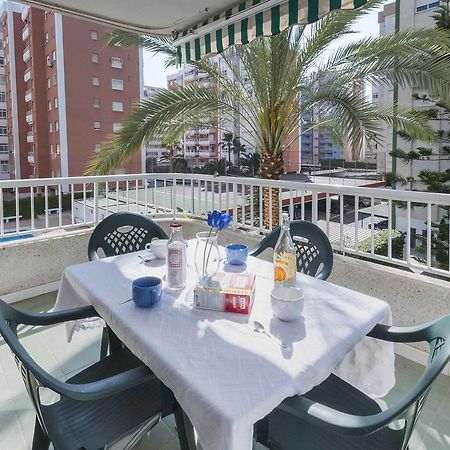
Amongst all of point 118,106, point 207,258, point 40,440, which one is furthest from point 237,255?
point 118,106

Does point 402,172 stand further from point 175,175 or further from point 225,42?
point 225,42

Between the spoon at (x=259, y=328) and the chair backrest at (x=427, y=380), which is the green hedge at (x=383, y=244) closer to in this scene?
the chair backrest at (x=427, y=380)

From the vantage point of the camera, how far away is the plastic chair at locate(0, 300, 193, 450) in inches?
50.4

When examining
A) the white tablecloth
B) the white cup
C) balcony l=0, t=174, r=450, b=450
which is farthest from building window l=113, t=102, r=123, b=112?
the white tablecloth

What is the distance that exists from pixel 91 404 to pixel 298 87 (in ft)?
17.5

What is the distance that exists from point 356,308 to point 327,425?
606 mm

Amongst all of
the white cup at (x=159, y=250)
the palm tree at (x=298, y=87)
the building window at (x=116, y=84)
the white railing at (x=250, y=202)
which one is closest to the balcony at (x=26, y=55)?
the building window at (x=116, y=84)

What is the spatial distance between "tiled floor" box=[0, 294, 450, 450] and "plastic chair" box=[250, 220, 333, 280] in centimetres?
91

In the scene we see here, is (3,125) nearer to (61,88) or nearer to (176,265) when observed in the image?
(61,88)

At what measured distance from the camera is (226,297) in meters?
1.59

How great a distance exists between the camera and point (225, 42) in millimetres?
3254

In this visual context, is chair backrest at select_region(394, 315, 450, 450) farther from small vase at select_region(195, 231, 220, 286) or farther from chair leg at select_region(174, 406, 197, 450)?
small vase at select_region(195, 231, 220, 286)

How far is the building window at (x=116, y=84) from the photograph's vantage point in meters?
30.7

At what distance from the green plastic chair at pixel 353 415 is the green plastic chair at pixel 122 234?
66.7 inches
